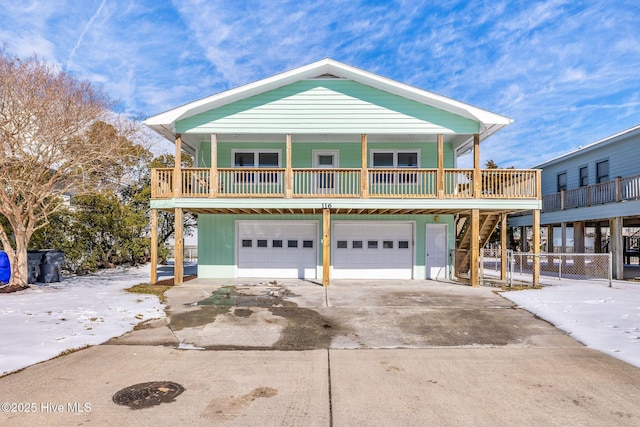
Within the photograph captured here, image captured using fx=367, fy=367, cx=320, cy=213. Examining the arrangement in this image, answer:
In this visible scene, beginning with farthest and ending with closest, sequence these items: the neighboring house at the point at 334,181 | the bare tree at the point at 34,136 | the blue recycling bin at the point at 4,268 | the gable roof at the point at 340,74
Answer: the gable roof at the point at 340,74, the neighboring house at the point at 334,181, the blue recycling bin at the point at 4,268, the bare tree at the point at 34,136

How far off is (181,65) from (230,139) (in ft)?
44.1

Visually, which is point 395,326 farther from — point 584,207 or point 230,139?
point 584,207

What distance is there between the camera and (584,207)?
16656 millimetres

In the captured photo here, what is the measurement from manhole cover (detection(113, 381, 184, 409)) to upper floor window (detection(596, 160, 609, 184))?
20221 mm

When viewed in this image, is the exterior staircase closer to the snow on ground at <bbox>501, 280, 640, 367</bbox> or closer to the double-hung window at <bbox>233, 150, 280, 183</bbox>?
the snow on ground at <bbox>501, 280, 640, 367</bbox>

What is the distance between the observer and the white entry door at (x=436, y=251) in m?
14.1

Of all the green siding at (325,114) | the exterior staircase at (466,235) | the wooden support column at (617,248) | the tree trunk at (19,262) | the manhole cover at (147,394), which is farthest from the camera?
the wooden support column at (617,248)

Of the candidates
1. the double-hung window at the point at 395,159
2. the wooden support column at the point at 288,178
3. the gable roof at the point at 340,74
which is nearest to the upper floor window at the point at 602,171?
the gable roof at the point at 340,74

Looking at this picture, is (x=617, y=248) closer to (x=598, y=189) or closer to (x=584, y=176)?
(x=598, y=189)

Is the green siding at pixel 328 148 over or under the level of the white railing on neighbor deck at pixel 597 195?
over

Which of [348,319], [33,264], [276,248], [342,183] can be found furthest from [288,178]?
[33,264]

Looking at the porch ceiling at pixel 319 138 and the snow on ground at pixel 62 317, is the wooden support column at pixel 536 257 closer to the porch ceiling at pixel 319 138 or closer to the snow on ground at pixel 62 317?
the porch ceiling at pixel 319 138

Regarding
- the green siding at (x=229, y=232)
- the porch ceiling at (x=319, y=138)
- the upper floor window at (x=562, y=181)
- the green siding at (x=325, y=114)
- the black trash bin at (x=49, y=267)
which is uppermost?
the green siding at (x=325, y=114)

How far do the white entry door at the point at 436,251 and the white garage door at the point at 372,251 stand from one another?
2.31 feet
